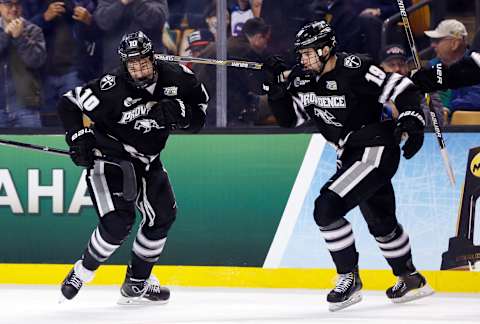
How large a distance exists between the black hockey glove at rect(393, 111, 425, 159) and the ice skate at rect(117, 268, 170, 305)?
4.88 ft

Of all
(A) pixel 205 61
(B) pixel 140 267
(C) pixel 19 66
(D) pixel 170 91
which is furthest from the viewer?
(C) pixel 19 66

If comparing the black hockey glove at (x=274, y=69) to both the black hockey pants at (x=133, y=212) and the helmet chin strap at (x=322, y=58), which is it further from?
the black hockey pants at (x=133, y=212)

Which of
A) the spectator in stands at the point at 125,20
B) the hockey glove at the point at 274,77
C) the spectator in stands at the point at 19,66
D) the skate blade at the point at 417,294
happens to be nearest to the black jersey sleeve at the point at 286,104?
the hockey glove at the point at 274,77

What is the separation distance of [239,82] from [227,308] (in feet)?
5.03

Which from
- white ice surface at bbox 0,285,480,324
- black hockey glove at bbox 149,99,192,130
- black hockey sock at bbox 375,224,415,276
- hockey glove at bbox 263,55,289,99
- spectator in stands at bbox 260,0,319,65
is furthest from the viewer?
spectator in stands at bbox 260,0,319,65

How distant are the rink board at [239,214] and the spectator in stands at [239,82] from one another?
0.13 m

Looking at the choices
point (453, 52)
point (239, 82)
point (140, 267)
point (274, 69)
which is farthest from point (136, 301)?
point (453, 52)

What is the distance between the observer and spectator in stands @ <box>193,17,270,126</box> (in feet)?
24.0

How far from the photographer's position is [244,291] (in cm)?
710

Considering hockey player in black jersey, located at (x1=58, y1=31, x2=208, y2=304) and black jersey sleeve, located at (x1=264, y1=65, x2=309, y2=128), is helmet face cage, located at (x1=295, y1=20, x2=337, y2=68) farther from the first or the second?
hockey player in black jersey, located at (x1=58, y1=31, x2=208, y2=304)

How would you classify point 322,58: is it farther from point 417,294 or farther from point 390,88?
point 417,294

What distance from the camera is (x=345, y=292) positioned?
6254 millimetres

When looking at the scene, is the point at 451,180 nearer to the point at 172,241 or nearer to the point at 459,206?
the point at 459,206

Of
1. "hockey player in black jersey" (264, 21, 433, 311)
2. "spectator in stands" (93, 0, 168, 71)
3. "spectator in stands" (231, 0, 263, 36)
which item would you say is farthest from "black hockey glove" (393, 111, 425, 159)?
"spectator in stands" (93, 0, 168, 71)
